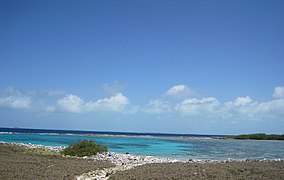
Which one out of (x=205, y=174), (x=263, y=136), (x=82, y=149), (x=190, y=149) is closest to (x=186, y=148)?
(x=190, y=149)

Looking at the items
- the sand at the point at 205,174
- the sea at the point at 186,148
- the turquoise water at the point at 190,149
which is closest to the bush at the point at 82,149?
the sea at the point at 186,148

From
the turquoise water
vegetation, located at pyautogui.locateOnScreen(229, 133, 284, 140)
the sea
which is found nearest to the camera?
the sea

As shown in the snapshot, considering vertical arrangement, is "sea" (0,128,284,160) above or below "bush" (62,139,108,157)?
below

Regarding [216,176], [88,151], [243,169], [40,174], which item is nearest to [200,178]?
[216,176]

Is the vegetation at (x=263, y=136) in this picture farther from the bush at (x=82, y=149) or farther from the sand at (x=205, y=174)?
the sand at (x=205, y=174)

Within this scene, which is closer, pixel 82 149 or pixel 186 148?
pixel 82 149

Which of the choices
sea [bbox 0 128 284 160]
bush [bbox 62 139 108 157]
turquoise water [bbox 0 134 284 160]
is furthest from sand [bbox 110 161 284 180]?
turquoise water [bbox 0 134 284 160]

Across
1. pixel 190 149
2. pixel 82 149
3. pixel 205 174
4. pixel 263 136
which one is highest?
pixel 263 136

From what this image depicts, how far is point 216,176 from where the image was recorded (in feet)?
63.3

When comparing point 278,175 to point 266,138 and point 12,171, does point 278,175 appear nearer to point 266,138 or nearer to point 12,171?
point 12,171

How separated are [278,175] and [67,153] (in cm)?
2678

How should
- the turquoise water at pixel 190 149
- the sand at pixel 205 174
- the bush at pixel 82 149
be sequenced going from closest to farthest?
the sand at pixel 205 174 < the bush at pixel 82 149 < the turquoise water at pixel 190 149

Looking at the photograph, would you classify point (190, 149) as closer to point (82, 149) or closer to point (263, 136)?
point (82, 149)

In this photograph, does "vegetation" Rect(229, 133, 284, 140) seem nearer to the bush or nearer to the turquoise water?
the turquoise water
